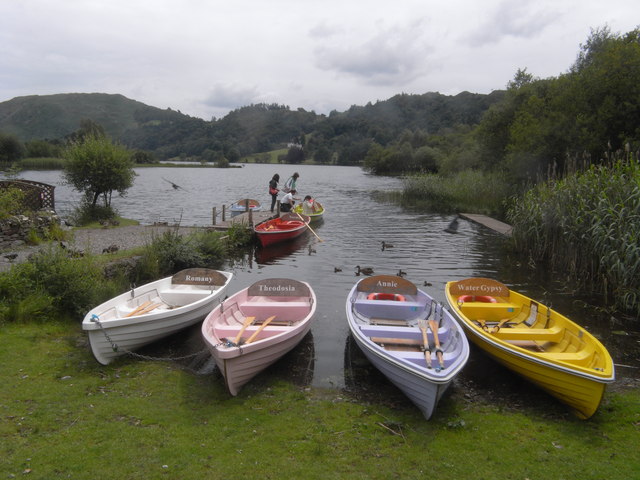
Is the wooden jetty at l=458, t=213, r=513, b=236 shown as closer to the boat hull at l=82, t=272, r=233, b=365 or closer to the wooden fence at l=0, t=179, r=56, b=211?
the boat hull at l=82, t=272, r=233, b=365

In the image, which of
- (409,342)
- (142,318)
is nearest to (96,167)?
(142,318)

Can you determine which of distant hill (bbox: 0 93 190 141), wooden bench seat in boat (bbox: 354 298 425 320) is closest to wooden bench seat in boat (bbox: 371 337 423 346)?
wooden bench seat in boat (bbox: 354 298 425 320)

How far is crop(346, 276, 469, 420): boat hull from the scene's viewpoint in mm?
5445

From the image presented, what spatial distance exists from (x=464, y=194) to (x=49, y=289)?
26.8 metres

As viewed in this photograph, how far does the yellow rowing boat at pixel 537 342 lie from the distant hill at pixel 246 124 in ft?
384

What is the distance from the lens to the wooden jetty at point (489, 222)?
2132 centimetres

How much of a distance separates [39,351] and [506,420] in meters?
6.89

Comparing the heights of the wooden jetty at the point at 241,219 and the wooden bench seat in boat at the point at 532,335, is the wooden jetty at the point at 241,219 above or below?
below

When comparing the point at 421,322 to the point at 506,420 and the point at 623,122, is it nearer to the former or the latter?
the point at 506,420

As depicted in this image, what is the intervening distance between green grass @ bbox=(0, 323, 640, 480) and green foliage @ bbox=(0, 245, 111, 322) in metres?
1.17

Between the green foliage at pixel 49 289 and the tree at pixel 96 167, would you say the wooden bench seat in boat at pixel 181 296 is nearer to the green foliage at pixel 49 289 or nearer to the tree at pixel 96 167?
the green foliage at pixel 49 289

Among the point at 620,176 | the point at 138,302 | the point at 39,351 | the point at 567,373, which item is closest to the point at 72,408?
the point at 39,351

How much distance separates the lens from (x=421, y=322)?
7.80 meters

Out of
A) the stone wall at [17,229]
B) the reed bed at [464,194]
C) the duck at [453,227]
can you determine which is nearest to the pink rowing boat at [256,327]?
the stone wall at [17,229]
